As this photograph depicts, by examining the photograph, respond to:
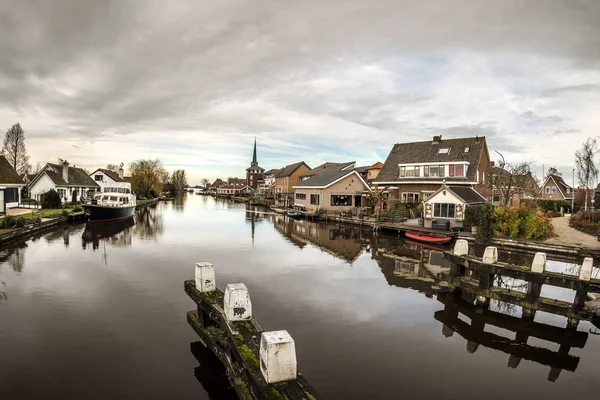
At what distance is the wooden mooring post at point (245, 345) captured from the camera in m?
4.98

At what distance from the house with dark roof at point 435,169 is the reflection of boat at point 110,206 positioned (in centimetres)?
3046

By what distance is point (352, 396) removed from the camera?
7.24 m

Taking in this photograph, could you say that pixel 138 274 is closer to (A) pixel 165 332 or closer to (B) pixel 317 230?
(A) pixel 165 332

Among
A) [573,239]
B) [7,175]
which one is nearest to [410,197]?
[573,239]

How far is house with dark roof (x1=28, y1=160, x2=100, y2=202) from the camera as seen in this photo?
47844mm

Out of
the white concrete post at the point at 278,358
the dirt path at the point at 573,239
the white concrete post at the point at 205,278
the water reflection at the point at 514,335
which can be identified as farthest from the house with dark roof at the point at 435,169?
the white concrete post at the point at 278,358

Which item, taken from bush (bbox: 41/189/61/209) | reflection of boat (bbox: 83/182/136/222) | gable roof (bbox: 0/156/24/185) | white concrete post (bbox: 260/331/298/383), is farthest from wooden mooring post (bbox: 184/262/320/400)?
bush (bbox: 41/189/61/209)

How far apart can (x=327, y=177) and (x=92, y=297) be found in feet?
130

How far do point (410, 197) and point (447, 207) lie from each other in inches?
417

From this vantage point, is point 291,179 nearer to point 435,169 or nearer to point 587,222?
point 435,169

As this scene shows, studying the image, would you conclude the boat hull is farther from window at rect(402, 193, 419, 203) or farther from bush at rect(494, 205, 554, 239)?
bush at rect(494, 205, 554, 239)

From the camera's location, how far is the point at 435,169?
3900 cm

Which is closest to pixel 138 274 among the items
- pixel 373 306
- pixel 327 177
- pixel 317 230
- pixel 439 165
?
pixel 373 306

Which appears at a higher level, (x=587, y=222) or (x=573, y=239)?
(x=587, y=222)
